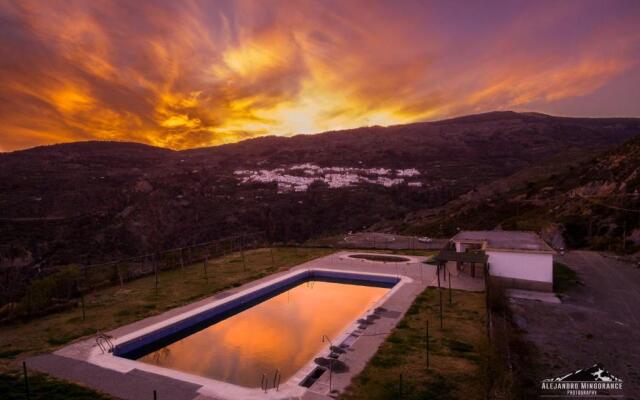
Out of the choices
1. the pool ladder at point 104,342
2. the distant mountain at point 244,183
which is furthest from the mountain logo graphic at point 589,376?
the distant mountain at point 244,183

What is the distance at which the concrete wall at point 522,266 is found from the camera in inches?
713

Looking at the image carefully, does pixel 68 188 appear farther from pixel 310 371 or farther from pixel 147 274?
pixel 310 371

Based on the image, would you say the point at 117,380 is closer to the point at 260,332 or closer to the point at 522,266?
the point at 260,332

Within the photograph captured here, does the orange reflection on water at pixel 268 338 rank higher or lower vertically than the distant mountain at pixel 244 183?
lower

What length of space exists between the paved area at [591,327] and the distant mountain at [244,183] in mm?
41590

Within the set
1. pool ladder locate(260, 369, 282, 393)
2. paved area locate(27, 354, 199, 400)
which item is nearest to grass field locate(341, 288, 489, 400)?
pool ladder locate(260, 369, 282, 393)

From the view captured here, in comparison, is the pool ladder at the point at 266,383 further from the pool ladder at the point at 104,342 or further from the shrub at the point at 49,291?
the shrub at the point at 49,291

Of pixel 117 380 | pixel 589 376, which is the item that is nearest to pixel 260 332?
pixel 117 380

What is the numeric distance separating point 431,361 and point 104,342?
36.6 feet

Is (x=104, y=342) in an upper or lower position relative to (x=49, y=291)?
lower

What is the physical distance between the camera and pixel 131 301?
59.0ft

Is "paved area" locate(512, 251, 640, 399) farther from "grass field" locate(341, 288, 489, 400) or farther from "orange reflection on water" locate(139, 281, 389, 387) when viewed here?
"orange reflection on water" locate(139, 281, 389, 387)

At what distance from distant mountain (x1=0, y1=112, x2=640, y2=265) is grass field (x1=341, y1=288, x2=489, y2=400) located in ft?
128

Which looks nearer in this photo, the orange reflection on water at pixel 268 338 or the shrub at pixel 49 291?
the orange reflection on water at pixel 268 338
